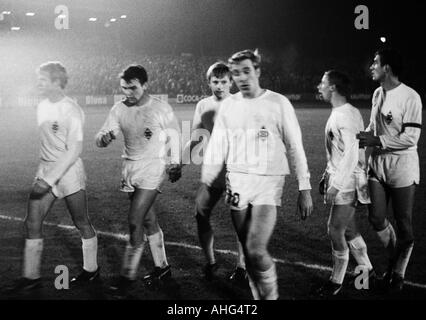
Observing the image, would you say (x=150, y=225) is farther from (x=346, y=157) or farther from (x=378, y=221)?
(x=378, y=221)

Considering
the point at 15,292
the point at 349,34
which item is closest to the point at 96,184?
the point at 15,292

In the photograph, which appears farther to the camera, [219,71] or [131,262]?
[219,71]

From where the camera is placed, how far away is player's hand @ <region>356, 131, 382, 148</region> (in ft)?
16.3

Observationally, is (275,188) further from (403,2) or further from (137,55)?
(137,55)

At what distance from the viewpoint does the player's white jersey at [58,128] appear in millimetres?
5133

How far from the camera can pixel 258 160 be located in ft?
13.8

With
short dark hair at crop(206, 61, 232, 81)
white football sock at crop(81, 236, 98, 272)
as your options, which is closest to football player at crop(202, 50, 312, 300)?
short dark hair at crop(206, 61, 232, 81)

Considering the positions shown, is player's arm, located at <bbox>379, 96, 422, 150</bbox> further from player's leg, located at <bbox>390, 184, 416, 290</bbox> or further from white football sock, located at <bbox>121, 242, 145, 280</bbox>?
white football sock, located at <bbox>121, 242, 145, 280</bbox>

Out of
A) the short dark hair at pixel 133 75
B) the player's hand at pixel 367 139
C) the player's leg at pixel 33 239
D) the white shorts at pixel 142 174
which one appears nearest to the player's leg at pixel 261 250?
the player's hand at pixel 367 139

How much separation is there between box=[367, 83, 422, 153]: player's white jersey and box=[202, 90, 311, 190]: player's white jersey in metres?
1.41

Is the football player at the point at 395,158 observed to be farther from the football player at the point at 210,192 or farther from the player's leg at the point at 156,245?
the player's leg at the point at 156,245

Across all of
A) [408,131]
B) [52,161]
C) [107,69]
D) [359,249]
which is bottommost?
[359,249]

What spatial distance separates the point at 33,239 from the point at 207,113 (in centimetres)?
203

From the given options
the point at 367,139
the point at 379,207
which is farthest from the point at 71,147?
the point at 379,207
